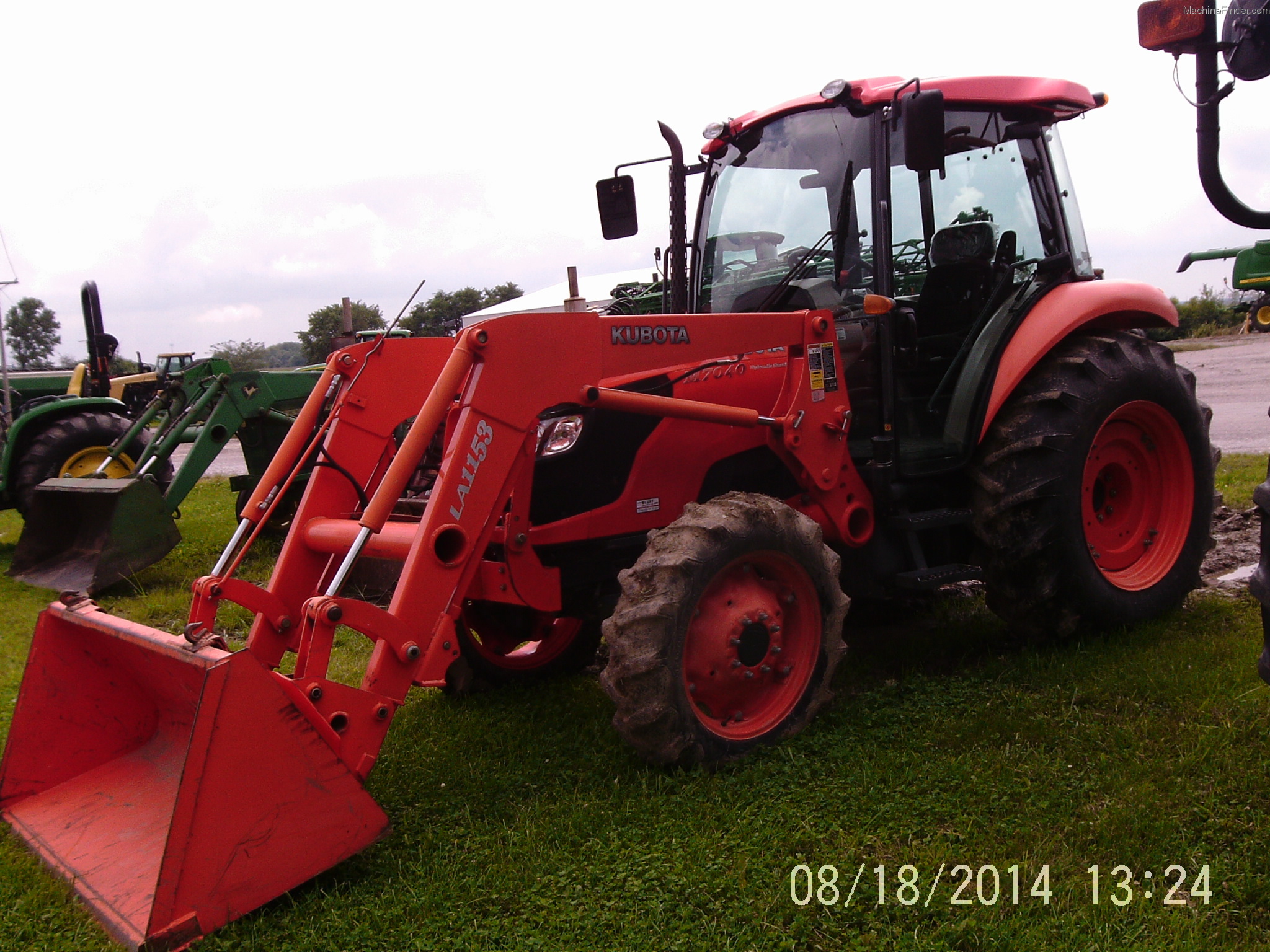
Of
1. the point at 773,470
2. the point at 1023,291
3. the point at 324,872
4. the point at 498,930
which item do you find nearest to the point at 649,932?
the point at 498,930

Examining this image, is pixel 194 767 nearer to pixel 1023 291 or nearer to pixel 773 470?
pixel 773 470

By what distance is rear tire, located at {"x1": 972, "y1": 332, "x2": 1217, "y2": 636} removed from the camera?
172 inches

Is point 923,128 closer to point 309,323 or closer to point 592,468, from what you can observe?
point 592,468

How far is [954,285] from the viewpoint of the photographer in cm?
468

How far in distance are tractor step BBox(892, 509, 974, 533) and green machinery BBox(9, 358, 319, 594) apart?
17.5ft

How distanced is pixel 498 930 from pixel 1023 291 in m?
3.77

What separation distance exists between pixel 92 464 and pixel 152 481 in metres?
2.31

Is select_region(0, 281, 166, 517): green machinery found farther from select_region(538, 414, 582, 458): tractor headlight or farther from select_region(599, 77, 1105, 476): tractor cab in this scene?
select_region(599, 77, 1105, 476): tractor cab

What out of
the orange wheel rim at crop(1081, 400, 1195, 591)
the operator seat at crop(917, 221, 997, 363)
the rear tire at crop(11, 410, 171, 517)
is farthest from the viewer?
the rear tire at crop(11, 410, 171, 517)

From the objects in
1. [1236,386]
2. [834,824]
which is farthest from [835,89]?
[1236,386]

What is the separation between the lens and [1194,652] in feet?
14.1

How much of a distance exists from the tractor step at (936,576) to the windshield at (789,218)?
1.27m

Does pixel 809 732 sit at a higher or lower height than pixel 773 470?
lower

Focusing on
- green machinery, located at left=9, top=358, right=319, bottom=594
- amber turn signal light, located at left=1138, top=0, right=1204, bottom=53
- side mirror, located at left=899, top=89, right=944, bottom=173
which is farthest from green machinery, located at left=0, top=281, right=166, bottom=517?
amber turn signal light, located at left=1138, top=0, right=1204, bottom=53
